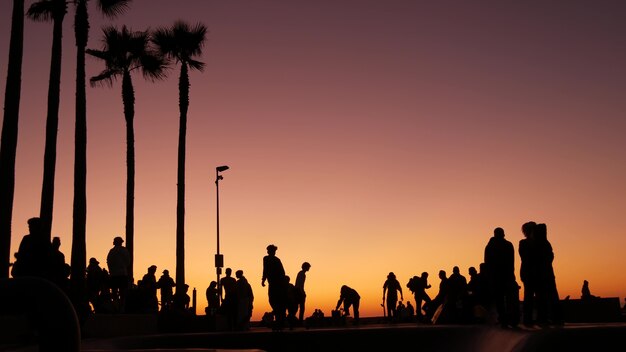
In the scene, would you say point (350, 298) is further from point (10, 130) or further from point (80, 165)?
point (10, 130)

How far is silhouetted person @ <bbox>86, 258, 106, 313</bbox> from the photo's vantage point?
21750 millimetres

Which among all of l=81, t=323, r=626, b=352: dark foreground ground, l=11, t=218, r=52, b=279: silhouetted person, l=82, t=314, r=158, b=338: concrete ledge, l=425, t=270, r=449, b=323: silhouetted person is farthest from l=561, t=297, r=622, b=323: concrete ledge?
l=11, t=218, r=52, b=279: silhouetted person

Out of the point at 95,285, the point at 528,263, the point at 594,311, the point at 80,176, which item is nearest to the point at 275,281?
the point at 95,285

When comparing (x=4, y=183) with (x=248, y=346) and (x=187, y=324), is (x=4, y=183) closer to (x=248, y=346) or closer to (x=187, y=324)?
(x=248, y=346)

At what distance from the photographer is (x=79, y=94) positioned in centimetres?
2727

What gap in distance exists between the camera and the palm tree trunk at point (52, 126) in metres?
23.4

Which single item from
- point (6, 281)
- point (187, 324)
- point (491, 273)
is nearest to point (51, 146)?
point (187, 324)

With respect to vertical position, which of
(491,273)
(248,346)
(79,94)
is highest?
(79,94)

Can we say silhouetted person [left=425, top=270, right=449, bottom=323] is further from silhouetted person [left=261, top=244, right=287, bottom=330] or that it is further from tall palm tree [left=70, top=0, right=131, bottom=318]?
tall palm tree [left=70, top=0, right=131, bottom=318]

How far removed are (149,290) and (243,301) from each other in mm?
2834

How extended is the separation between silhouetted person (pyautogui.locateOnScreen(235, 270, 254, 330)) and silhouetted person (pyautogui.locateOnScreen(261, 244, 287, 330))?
4.59 metres

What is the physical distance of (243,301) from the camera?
23.7 metres

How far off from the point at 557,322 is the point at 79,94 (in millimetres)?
18722

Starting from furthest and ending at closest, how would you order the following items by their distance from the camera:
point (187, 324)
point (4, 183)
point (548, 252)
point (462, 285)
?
point (187, 324)
point (462, 285)
point (4, 183)
point (548, 252)
